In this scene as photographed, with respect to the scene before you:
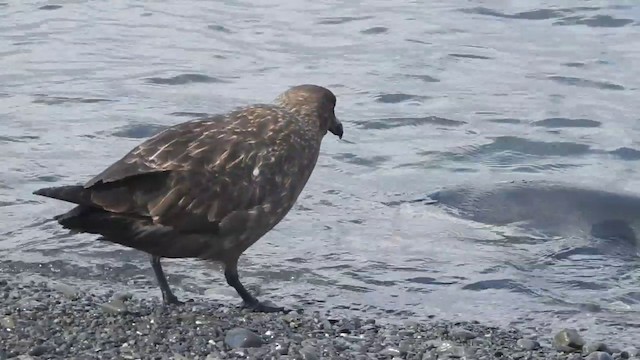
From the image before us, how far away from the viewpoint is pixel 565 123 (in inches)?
510

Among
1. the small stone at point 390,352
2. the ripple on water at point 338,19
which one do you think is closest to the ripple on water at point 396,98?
the ripple on water at point 338,19

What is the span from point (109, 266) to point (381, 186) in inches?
113

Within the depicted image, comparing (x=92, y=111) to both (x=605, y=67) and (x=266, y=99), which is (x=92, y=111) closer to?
(x=266, y=99)

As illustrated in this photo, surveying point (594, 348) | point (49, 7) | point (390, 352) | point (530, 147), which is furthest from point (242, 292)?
point (49, 7)

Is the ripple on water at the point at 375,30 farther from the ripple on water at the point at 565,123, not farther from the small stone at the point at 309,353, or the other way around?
the small stone at the point at 309,353

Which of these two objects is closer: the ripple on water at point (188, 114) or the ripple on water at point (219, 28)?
the ripple on water at point (188, 114)

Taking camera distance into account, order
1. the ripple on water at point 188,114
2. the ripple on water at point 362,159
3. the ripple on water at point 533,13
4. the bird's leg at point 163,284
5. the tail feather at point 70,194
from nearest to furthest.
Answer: the tail feather at point 70,194
the bird's leg at point 163,284
the ripple on water at point 362,159
the ripple on water at point 188,114
the ripple on water at point 533,13

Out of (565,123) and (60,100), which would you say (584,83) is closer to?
(565,123)

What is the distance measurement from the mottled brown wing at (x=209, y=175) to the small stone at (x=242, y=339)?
28.4 inches

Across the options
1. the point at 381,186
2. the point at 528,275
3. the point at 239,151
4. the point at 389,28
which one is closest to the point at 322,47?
the point at 389,28

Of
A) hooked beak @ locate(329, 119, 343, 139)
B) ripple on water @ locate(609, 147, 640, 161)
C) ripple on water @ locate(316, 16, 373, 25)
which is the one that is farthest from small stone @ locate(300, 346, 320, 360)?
ripple on water @ locate(316, 16, 373, 25)

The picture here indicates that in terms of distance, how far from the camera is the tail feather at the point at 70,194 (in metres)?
6.82

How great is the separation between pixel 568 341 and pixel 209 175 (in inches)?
83.4

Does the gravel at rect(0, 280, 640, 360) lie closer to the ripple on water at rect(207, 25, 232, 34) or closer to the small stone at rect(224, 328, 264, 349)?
the small stone at rect(224, 328, 264, 349)
